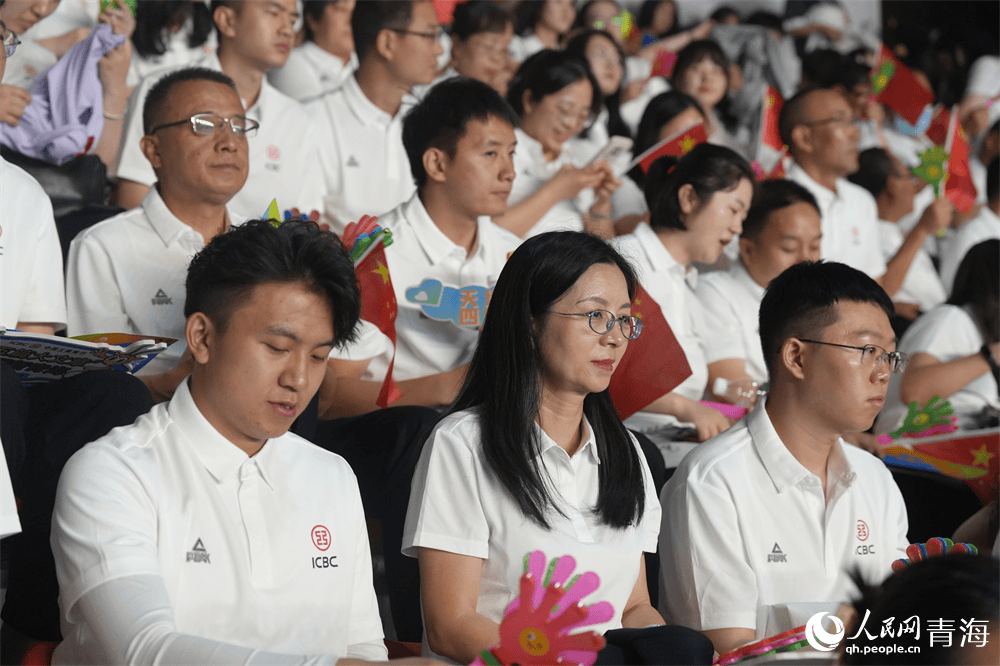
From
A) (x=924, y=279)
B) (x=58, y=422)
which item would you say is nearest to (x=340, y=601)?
(x=58, y=422)

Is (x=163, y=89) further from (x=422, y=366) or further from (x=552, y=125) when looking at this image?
(x=552, y=125)

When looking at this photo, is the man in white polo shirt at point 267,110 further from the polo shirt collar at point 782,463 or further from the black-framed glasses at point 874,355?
the black-framed glasses at point 874,355

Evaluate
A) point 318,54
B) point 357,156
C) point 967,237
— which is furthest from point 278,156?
point 967,237

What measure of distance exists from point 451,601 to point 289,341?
54cm

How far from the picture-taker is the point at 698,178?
350cm

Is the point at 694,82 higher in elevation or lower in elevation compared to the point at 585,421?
higher

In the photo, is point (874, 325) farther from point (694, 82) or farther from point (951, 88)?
point (951, 88)

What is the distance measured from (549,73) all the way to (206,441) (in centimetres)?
281

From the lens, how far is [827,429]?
7.77 feet

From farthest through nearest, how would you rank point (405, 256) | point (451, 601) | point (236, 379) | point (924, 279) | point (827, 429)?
point (924, 279), point (405, 256), point (827, 429), point (451, 601), point (236, 379)

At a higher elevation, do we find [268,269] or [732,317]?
[268,269]

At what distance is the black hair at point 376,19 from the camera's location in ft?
12.9

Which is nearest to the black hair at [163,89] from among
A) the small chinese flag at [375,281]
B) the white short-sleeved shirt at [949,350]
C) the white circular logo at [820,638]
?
the small chinese flag at [375,281]

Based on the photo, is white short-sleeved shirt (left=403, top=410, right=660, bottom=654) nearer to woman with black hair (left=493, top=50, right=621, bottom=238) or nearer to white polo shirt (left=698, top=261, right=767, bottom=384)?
white polo shirt (left=698, top=261, right=767, bottom=384)
